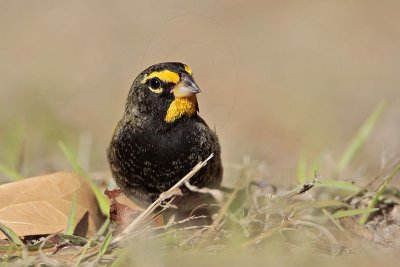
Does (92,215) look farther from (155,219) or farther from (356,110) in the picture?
(356,110)

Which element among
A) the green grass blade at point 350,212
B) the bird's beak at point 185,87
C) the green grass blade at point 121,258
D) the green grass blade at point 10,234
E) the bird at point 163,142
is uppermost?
the bird's beak at point 185,87

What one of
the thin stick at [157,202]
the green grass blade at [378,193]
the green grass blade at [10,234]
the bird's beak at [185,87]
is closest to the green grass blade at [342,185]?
the green grass blade at [378,193]

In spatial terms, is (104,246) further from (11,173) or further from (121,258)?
(11,173)

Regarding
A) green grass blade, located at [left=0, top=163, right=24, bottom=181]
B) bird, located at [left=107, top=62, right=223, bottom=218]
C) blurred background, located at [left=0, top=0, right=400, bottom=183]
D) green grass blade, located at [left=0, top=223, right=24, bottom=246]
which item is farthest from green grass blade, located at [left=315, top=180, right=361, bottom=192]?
green grass blade, located at [left=0, top=163, right=24, bottom=181]

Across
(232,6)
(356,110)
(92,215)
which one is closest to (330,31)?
(232,6)

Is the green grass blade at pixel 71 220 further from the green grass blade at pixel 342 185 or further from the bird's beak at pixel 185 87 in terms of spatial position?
the green grass blade at pixel 342 185

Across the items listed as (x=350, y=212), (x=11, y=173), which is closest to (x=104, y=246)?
(x=350, y=212)

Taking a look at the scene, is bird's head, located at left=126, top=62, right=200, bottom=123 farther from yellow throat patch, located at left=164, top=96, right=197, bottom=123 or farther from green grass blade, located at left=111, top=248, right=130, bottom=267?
green grass blade, located at left=111, top=248, right=130, bottom=267
